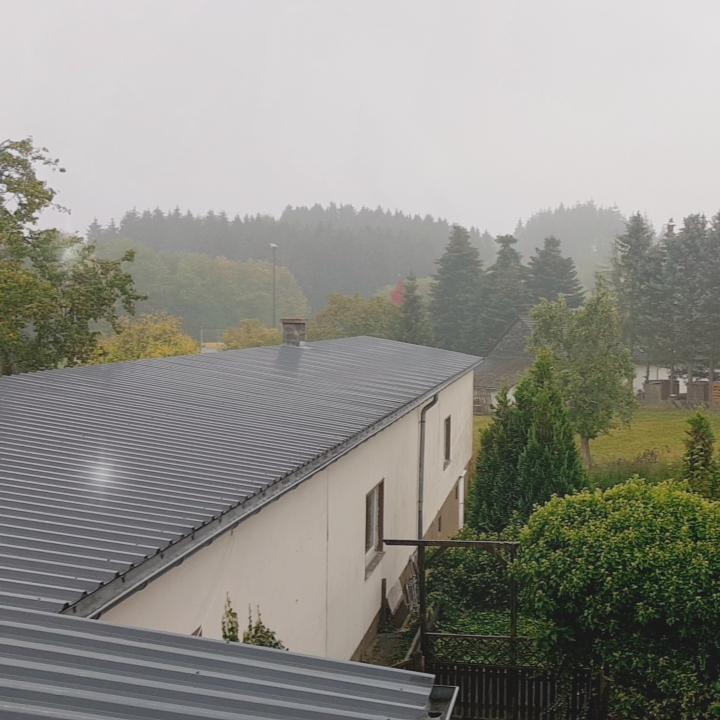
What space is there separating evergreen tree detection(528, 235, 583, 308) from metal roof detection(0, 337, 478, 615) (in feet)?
169

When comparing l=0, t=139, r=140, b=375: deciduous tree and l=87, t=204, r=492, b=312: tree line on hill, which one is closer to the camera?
l=0, t=139, r=140, b=375: deciduous tree

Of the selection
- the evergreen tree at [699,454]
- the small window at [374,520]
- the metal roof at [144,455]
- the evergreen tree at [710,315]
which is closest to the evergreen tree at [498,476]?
the evergreen tree at [699,454]

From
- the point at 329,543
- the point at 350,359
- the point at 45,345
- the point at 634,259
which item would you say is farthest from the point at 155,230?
the point at 329,543

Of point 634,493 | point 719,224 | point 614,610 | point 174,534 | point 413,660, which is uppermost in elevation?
point 719,224

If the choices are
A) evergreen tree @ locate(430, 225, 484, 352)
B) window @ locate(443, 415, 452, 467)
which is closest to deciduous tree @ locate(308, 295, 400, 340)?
evergreen tree @ locate(430, 225, 484, 352)

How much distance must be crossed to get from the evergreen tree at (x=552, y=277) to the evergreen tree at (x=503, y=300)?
797 mm

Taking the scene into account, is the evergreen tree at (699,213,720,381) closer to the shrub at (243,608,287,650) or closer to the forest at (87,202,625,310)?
the shrub at (243,608,287,650)

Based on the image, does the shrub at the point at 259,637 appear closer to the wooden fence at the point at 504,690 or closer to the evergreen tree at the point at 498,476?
the wooden fence at the point at 504,690

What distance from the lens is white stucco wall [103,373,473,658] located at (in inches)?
244

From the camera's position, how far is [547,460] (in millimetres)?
17688

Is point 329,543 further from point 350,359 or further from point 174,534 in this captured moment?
point 350,359

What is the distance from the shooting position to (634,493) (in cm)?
1025

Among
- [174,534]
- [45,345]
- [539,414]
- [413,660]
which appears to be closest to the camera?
[174,534]

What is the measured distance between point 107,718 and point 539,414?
15.9 metres
